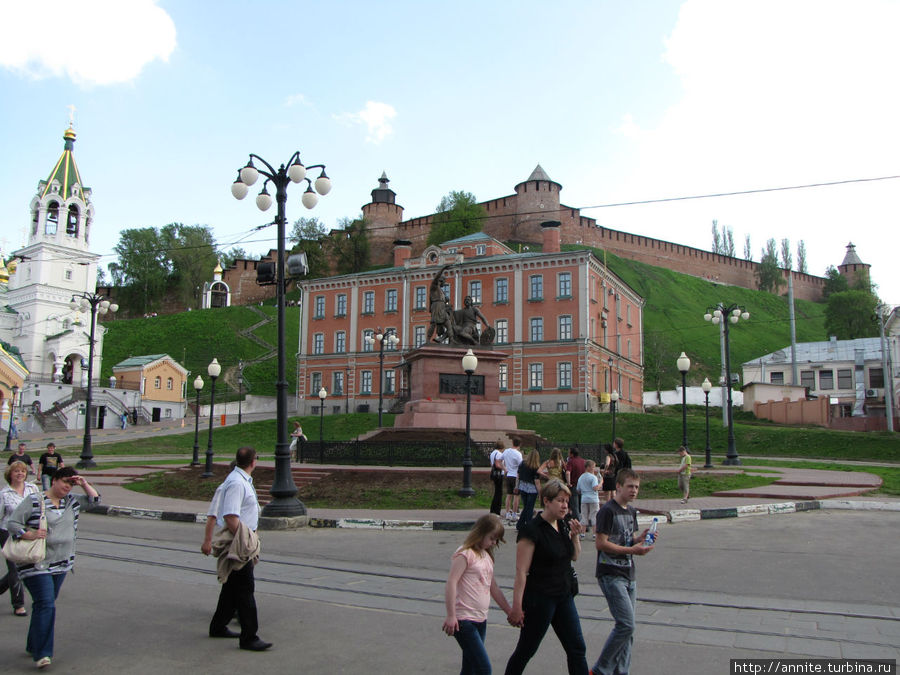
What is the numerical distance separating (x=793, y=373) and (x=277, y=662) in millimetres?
66170

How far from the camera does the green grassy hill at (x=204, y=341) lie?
74.1m

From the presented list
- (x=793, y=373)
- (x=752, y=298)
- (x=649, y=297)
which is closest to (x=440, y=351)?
(x=793, y=373)

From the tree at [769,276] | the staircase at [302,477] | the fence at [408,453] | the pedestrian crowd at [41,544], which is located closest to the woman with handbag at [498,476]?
the fence at [408,453]

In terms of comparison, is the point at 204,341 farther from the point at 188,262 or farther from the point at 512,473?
the point at 512,473

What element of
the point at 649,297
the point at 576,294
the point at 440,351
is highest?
the point at 649,297

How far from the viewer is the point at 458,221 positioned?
9719 cm

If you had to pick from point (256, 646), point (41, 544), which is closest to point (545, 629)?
point (256, 646)

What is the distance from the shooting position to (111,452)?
37.6 meters

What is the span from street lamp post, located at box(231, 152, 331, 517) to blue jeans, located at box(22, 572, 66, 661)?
774cm

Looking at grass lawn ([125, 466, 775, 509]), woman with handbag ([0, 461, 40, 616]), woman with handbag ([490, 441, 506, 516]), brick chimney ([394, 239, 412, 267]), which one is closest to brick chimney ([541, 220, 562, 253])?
brick chimney ([394, 239, 412, 267])

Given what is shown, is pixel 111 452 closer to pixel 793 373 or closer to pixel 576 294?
pixel 576 294

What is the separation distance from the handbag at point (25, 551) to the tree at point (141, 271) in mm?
109469

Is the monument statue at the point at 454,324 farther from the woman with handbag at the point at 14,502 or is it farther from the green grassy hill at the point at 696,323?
the green grassy hill at the point at 696,323

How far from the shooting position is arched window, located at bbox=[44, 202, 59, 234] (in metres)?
68.2
